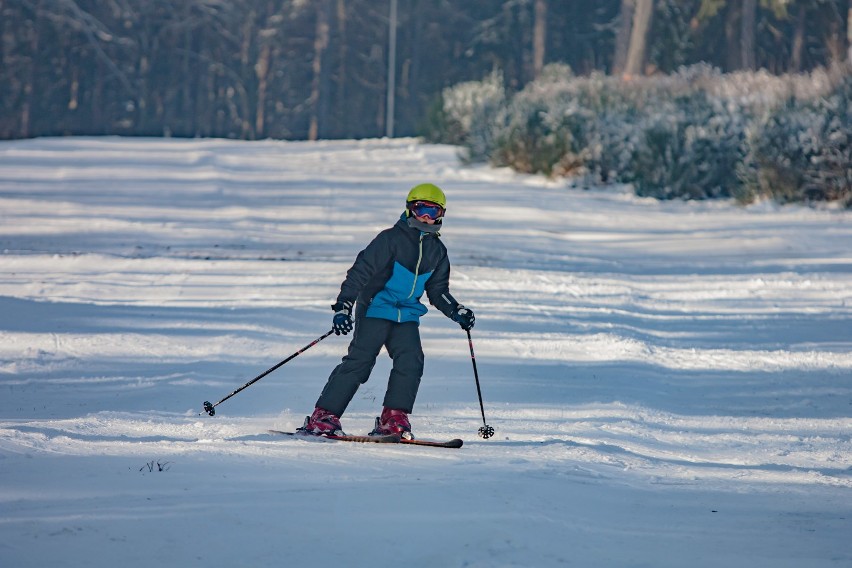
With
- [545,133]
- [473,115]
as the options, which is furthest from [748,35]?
[545,133]

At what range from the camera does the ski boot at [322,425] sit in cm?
669

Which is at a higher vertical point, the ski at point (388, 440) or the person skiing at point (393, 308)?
the person skiing at point (393, 308)

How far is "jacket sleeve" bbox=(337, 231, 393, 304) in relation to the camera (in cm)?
665

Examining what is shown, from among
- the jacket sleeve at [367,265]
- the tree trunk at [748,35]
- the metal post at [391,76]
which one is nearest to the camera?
the jacket sleeve at [367,265]

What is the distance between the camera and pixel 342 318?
21.4 feet

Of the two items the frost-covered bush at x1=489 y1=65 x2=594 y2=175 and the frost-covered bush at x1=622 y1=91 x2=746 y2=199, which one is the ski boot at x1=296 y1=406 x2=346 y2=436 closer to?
the frost-covered bush at x1=622 y1=91 x2=746 y2=199

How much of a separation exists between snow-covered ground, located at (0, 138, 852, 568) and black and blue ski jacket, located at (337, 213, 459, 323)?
2.50 ft

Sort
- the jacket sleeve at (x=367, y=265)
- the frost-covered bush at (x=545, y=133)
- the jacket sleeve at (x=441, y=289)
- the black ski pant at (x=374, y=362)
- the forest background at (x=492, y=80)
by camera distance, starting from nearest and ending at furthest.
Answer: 1. the jacket sleeve at (x=367, y=265)
2. the black ski pant at (x=374, y=362)
3. the jacket sleeve at (x=441, y=289)
4. the forest background at (x=492, y=80)
5. the frost-covered bush at (x=545, y=133)

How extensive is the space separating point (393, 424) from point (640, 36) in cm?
3243

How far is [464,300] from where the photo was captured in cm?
1220

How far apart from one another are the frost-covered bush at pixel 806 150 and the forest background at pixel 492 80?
4cm

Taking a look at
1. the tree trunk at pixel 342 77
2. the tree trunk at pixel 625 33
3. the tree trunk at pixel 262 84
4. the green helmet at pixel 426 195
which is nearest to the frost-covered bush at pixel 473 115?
the tree trunk at pixel 625 33

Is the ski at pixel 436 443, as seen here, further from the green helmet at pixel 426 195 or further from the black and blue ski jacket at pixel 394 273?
the green helmet at pixel 426 195

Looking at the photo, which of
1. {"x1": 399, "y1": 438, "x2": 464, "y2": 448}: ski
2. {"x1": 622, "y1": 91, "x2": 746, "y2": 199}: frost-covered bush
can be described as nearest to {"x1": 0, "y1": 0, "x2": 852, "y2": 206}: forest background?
{"x1": 622, "y1": 91, "x2": 746, "y2": 199}: frost-covered bush
